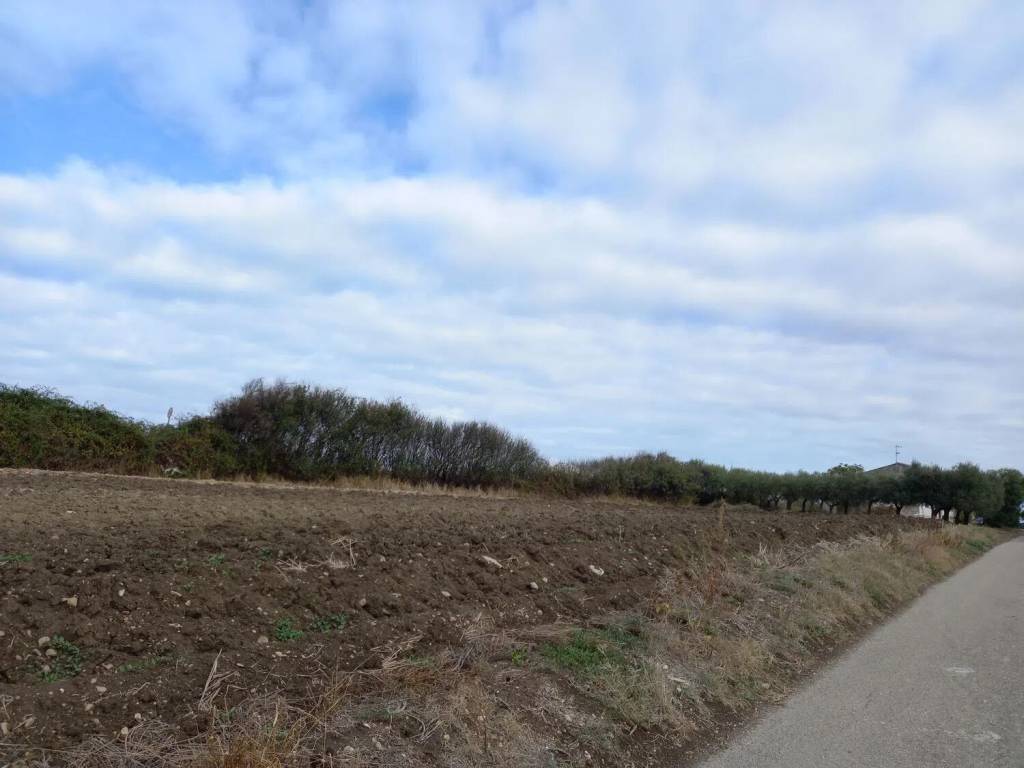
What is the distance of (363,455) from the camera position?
32469 mm

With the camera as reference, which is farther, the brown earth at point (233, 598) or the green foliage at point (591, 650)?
the green foliage at point (591, 650)

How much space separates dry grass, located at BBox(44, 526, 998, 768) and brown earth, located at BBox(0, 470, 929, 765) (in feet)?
0.51

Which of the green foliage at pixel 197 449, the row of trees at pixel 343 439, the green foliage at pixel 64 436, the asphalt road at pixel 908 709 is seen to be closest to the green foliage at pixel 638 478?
the row of trees at pixel 343 439

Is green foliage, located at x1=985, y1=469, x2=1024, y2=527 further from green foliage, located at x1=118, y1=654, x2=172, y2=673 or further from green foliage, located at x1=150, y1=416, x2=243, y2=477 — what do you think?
green foliage, located at x1=118, y1=654, x2=172, y2=673

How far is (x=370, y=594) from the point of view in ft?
24.7

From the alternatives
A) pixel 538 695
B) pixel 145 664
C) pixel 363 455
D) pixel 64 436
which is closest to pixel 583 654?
pixel 538 695

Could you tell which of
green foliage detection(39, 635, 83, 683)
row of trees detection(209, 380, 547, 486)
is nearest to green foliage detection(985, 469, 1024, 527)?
row of trees detection(209, 380, 547, 486)

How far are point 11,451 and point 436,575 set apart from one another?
18.3m

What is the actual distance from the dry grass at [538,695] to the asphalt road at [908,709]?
474 millimetres

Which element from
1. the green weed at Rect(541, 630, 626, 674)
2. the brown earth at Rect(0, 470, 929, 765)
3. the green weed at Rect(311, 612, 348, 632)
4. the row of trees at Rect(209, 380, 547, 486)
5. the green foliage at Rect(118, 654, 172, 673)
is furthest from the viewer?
the row of trees at Rect(209, 380, 547, 486)

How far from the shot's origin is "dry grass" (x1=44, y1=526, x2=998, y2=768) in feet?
15.7

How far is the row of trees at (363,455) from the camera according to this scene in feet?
79.2

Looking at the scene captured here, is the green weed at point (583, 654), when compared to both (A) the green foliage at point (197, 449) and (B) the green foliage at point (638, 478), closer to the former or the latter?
(A) the green foliage at point (197, 449)

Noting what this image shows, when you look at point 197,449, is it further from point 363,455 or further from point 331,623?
point 331,623
